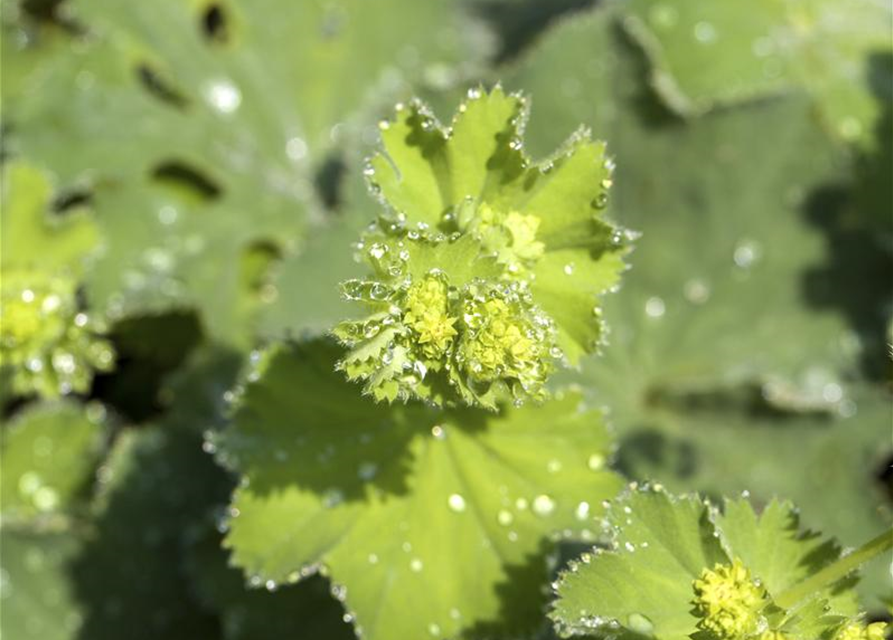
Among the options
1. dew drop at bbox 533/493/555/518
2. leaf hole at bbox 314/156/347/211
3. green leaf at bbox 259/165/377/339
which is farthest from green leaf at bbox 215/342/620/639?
leaf hole at bbox 314/156/347/211

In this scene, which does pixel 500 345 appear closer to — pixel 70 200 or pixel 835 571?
pixel 835 571

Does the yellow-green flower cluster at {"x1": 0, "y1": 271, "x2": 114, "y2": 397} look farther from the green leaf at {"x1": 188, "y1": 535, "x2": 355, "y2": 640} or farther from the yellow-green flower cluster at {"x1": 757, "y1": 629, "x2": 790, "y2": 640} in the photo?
the yellow-green flower cluster at {"x1": 757, "y1": 629, "x2": 790, "y2": 640}

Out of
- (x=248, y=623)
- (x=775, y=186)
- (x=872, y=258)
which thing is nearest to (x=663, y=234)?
(x=775, y=186)

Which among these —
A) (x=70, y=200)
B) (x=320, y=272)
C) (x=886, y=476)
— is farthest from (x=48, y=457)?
(x=886, y=476)

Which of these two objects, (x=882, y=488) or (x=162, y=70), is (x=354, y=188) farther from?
(x=882, y=488)

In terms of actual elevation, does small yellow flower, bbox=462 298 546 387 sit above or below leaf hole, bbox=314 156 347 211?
below

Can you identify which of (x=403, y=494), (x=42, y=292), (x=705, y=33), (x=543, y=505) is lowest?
(x=543, y=505)

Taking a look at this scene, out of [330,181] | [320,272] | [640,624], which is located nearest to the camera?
[640,624]
